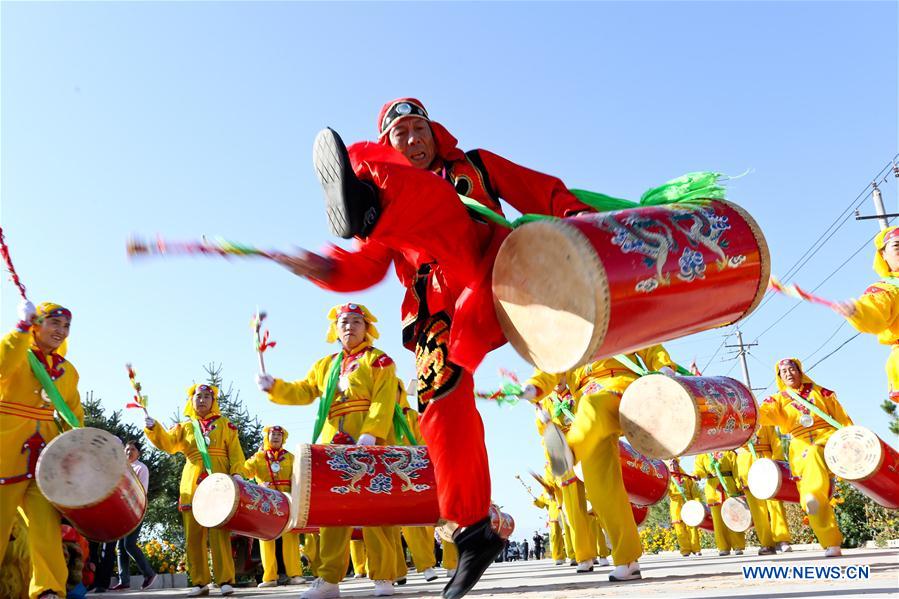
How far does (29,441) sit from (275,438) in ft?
17.0

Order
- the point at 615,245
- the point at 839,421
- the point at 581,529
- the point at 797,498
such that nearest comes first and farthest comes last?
the point at 615,245 < the point at 581,529 < the point at 839,421 < the point at 797,498

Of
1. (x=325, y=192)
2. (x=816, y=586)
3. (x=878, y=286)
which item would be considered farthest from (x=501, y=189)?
(x=878, y=286)

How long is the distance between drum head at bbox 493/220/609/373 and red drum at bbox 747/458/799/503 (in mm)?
6544

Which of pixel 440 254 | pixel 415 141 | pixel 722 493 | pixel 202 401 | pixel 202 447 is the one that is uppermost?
pixel 202 401

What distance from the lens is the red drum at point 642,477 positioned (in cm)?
638

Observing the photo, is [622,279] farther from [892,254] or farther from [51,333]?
[51,333]

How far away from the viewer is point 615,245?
231 centimetres

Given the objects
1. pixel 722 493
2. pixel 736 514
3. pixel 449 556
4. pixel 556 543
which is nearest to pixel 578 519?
pixel 449 556

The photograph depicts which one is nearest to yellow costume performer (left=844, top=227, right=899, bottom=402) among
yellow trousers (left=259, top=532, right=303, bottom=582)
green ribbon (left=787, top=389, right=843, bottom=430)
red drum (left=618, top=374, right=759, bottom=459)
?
red drum (left=618, top=374, right=759, bottom=459)

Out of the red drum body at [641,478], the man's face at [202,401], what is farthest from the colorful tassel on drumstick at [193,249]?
the man's face at [202,401]

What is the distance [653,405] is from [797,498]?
4.66m

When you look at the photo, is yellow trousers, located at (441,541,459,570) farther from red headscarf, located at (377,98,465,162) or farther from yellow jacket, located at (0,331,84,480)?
red headscarf, located at (377,98,465,162)

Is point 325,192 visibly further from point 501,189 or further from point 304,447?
point 304,447

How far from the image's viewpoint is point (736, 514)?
10500 mm
